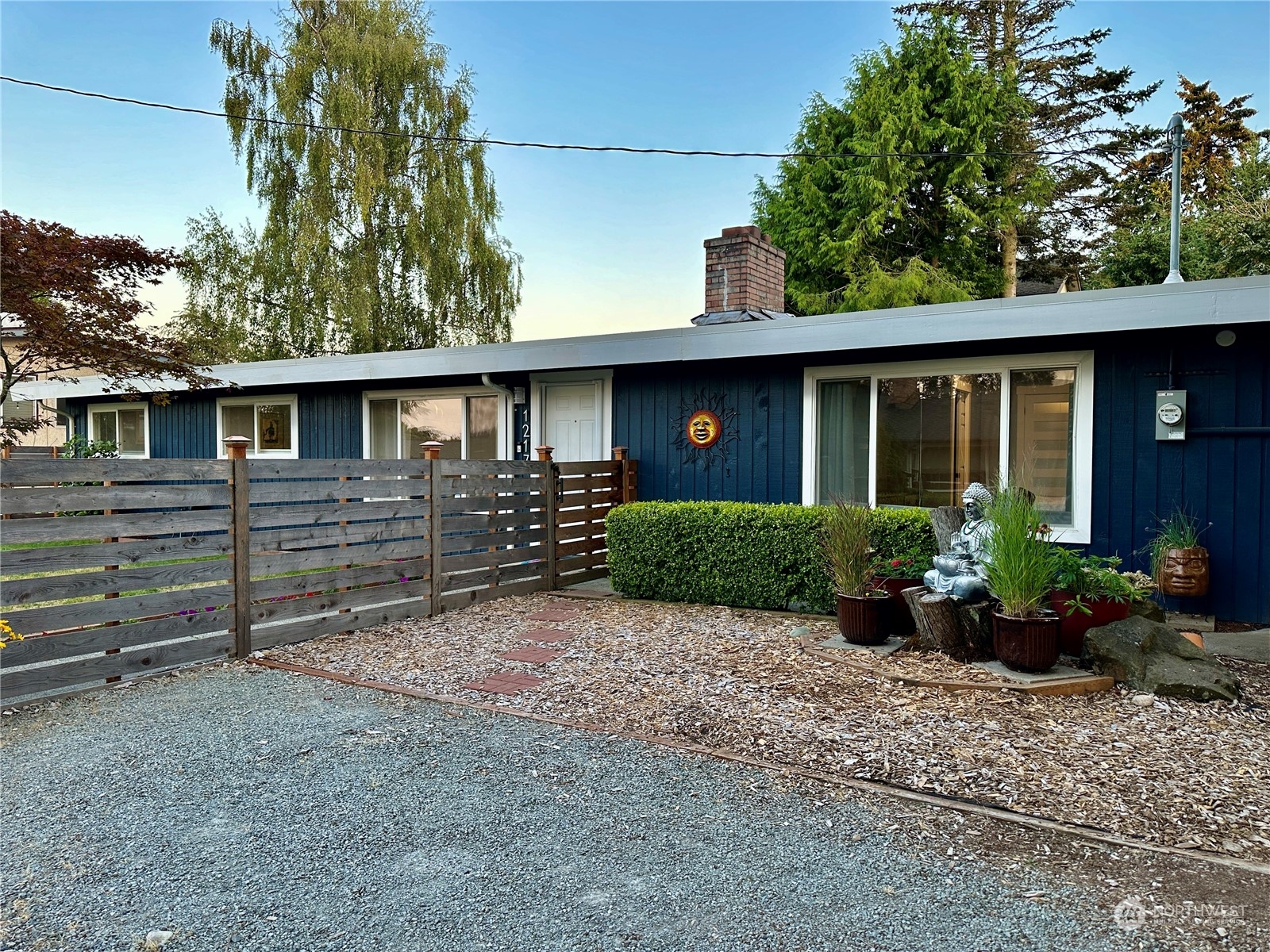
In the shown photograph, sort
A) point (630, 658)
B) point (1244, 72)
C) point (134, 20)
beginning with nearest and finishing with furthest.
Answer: point (630, 658) < point (134, 20) < point (1244, 72)

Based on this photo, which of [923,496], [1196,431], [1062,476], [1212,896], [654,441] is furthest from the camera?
[654,441]

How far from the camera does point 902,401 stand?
7.18 meters

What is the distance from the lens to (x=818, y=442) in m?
7.55

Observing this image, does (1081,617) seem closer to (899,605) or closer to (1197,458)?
(899,605)

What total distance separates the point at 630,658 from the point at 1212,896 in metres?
3.24

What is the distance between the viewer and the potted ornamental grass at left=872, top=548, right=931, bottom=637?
17.5ft

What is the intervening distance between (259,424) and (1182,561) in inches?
419

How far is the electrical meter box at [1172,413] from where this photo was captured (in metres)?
5.96

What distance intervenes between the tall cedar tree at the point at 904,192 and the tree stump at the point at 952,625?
15232mm

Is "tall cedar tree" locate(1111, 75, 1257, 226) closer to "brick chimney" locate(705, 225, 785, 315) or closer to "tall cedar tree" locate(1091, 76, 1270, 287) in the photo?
"tall cedar tree" locate(1091, 76, 1270, 287)

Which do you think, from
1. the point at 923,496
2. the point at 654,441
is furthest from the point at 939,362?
the point at 654,441

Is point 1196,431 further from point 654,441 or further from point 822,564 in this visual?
point 654,441

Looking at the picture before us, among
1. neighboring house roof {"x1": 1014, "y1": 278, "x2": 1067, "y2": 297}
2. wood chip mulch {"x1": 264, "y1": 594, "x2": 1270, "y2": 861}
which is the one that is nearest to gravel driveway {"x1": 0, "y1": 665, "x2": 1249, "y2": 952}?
wood chip mulch {"x1": 264, "y1": 594, "x2": 1270, "y2": 861}

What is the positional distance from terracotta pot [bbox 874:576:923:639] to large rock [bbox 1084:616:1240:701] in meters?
1.04
